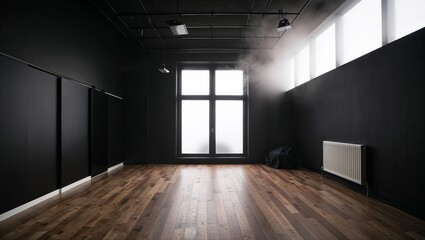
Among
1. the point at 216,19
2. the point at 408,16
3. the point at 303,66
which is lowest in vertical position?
the point at 408,16

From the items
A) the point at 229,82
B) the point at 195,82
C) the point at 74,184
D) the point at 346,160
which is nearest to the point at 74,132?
the point at 74,184

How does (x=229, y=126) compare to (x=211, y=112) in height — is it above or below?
below

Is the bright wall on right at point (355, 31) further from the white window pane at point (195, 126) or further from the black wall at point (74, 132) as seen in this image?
the black wall at point (74, 132)

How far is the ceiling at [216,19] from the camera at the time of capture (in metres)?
4.54

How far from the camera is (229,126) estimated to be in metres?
7.20

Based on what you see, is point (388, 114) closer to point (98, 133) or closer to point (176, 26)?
point (176, 26)

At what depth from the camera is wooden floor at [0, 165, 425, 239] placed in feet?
7.54

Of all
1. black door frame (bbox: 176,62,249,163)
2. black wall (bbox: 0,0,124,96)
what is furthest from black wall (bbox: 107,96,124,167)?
black door frame (bbox: 176,62,249,163)

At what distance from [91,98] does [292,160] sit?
15.5 ft

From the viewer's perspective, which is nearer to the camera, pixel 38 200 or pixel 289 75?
pixel 38 200

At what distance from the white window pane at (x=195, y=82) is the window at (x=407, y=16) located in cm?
471

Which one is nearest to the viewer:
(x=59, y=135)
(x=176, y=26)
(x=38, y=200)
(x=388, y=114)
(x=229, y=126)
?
(x=388, y=114)

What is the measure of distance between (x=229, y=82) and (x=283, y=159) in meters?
2.70

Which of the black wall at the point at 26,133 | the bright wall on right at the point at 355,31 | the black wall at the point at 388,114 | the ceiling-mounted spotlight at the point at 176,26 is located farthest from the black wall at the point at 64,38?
the bright wall on right at the point at 355,31
